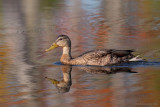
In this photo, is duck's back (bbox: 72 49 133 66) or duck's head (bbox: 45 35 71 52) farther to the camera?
duck's head (bbox: 45 35 71 52)

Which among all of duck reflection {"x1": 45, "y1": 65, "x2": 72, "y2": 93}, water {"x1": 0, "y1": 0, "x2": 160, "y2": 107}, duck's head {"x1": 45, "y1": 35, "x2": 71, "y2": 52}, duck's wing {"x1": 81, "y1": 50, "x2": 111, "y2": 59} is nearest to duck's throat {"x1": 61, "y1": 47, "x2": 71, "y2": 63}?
duck's head {"x1": 45, "y1": 35, "x2": 71, "y2": 52}

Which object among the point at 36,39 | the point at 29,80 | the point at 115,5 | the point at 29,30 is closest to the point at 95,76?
the point at 29,80

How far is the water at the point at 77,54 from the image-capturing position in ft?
30.5

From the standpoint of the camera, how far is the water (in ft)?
30.5

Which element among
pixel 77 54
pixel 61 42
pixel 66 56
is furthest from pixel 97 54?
pixel 77 54

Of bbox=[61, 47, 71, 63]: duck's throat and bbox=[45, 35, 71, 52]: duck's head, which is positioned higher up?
bbox=[45, 35, 71, 52]: duck's head

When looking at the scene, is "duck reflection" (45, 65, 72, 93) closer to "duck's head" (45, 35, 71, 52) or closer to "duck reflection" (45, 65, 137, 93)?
"duck reflection" (45, 65, 137, 93)

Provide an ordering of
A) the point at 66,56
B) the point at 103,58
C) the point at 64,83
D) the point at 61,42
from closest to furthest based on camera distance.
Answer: the point at 64,83 < the point at 103,58 < the point at 66,56 < the point at 61,42

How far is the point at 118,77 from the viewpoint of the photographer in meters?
11.1

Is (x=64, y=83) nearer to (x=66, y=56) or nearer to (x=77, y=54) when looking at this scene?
(x=66, y=56)

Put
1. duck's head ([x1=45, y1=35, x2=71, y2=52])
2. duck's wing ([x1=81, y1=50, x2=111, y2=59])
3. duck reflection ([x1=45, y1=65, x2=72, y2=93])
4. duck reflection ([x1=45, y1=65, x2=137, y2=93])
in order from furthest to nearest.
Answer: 1. duck's head ([x1=45, y1=35, x2=71, y2=52])
2. duck's wing ([x1=81, y1=50, x2=111, y2=59])
3. duck reflection ([x1=45, y1=65, x2=137, y2=93])
4. duck reflection ([x1=45, y1=65, x2=72, y2=93])

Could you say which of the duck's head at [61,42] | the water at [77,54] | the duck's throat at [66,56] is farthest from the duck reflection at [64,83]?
the duck's head at [61,42]

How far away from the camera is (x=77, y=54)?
46.3ft

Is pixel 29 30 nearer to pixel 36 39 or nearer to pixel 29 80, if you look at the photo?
pixel 36 39
